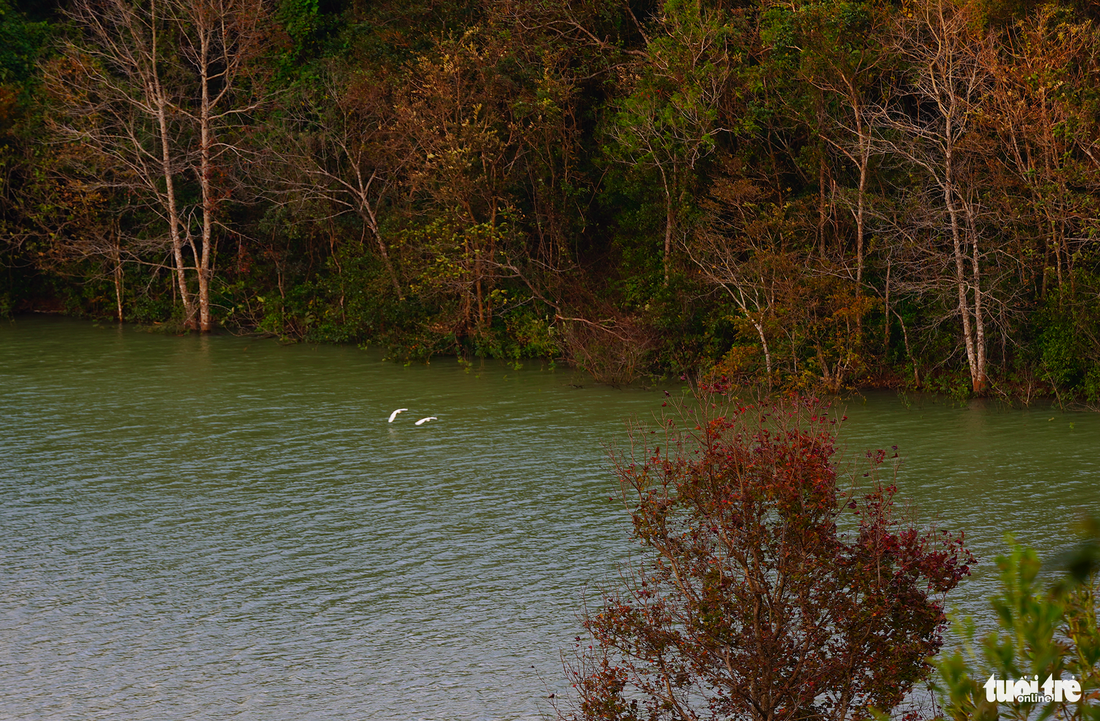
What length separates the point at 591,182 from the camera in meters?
30.9

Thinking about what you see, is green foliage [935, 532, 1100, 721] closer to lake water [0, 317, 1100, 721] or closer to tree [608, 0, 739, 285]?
lake water [0, 317, 1100, 721]

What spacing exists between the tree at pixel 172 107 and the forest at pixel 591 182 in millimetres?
133

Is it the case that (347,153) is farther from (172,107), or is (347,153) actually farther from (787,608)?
(787,608)

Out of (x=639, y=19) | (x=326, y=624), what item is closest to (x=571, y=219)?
(x=639, y=19)

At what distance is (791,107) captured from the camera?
25.9m

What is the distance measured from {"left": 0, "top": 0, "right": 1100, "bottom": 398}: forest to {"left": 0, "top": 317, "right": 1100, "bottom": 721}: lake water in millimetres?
1778

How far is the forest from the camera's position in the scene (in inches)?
935

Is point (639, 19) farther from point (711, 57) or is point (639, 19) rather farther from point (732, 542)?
point (732, 542)

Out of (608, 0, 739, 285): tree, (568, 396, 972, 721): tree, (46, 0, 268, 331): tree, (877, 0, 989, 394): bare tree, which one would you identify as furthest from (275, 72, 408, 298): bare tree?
(568, 396, 972, 721): tree

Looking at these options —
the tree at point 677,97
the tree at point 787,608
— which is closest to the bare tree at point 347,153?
the tree at point 677,97

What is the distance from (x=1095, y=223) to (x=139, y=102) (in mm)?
24128

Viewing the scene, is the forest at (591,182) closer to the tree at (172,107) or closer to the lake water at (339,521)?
the tree at (172,107)

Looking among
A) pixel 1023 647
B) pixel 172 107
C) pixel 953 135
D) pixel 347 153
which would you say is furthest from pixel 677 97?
pixel 1023 647

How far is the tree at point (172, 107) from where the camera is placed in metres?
34.5
